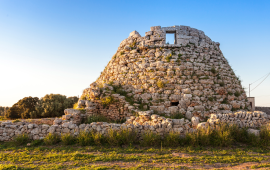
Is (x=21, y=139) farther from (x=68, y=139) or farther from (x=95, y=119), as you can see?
(x=95, y=119)

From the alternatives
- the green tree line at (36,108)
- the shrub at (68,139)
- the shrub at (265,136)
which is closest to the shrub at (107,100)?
the shrub at (68,139)

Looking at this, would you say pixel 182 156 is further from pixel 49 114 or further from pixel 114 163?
pixel 49 114

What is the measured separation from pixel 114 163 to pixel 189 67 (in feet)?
22.0

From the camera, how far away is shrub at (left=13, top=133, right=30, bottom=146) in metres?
6.42

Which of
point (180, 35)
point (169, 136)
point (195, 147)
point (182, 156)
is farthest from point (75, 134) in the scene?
point (180, 35)

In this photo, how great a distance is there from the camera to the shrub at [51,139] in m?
6.29

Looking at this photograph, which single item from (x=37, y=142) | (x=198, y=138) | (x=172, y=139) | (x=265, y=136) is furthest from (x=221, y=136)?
(x=37, y=142)

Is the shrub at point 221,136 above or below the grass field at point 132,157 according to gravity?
above

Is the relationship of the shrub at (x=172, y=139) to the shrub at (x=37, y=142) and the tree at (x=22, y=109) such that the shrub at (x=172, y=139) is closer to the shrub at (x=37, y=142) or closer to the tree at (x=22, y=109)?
the shrub at (x=37, y=142)

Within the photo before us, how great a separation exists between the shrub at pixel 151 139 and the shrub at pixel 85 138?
79.2 inches

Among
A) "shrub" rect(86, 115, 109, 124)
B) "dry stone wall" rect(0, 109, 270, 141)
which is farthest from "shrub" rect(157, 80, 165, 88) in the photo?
"shrub" rect(86, 115, 109, 124)

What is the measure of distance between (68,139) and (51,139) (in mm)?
717

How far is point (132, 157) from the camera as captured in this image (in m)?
4.95

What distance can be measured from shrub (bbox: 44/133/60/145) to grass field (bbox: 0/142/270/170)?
0.20m
